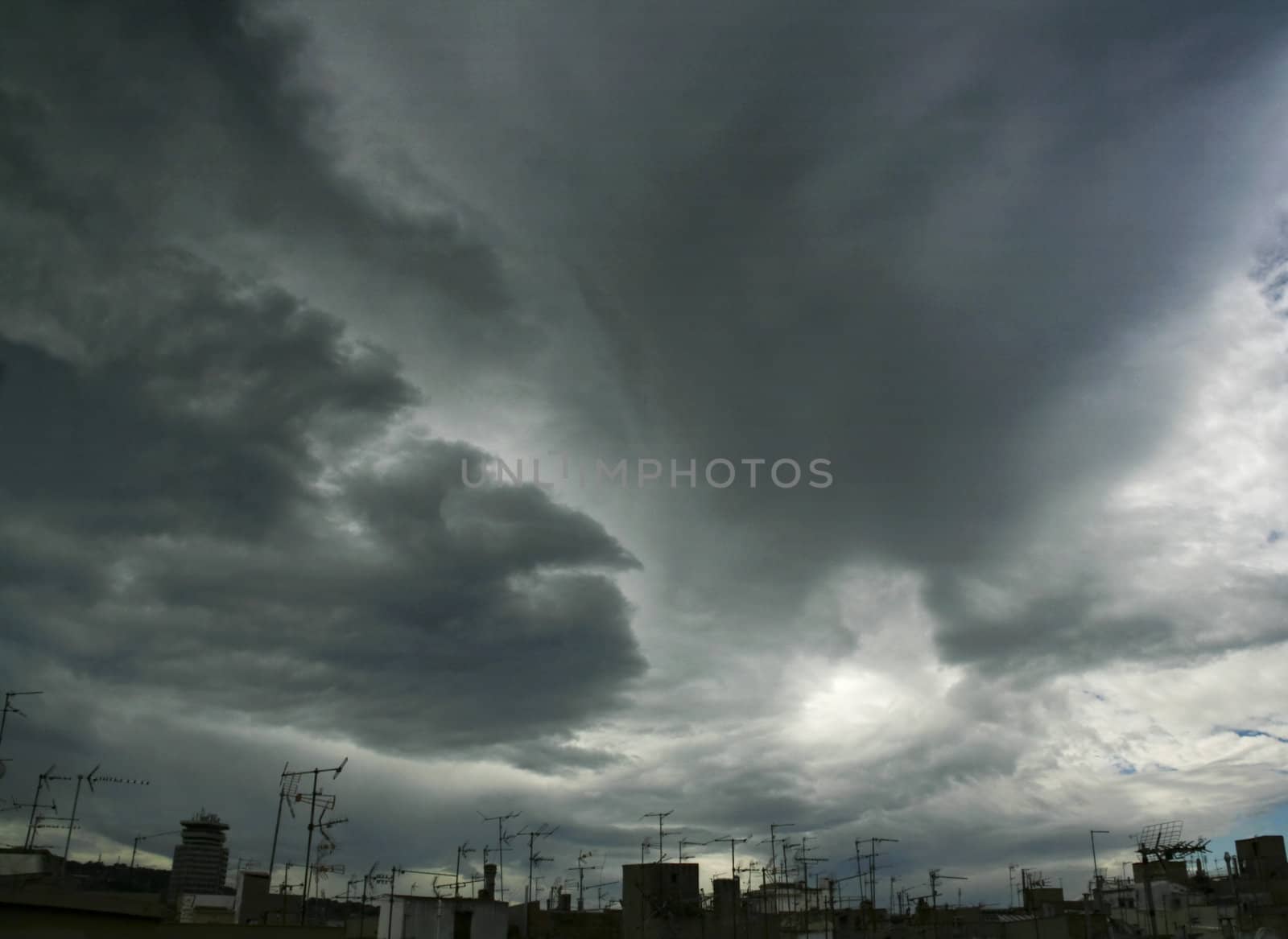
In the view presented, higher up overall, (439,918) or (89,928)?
(89,928)

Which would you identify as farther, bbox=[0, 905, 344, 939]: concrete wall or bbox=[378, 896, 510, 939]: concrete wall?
bbox=[378, 896, 510, 939]: concrete wall

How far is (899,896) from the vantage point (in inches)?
6038

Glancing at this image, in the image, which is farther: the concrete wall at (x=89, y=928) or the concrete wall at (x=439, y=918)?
the concrete wall at (x=439, y=918)

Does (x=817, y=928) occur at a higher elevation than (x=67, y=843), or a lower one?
lower

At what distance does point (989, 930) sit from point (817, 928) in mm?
26120

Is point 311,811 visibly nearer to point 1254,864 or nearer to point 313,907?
point 313,907

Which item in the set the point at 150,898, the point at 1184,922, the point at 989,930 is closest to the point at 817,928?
the point at 989,930

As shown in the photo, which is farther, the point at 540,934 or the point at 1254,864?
the point at 1254,864

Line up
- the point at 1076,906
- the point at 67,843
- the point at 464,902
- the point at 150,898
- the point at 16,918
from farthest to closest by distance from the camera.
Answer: the point at 1076,906, the point at 67,843, the point at 464,902, the point at 150,898, the point at 16,918

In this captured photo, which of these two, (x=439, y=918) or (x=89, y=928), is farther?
(x=439, y=918)

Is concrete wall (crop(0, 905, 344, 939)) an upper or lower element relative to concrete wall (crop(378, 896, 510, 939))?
upper

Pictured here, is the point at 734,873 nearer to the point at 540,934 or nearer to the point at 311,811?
the point at 540,934

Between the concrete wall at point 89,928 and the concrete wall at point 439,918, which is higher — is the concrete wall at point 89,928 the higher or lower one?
the higher one

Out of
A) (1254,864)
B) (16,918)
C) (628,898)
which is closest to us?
(16,918)
